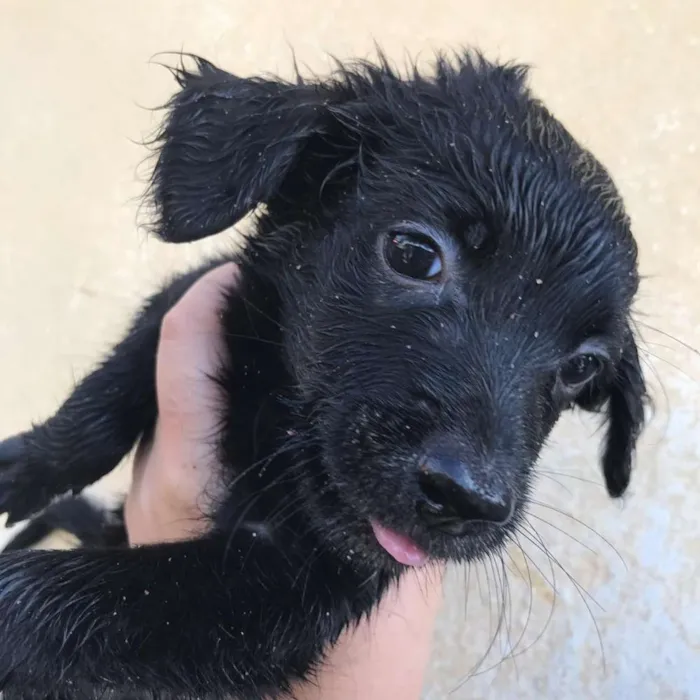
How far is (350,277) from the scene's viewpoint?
1206 mm

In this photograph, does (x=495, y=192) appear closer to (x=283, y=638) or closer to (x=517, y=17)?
(x=283, y=638)

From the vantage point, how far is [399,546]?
1.14 metres

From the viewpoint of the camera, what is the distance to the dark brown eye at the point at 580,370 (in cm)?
131

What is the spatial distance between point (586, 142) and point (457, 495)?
1854 mm

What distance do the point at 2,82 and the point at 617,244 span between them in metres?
2.44

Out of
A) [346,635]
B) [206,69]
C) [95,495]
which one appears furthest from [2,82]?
[346,635]

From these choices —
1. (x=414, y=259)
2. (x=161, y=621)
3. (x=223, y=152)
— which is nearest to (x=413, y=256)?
(x=414, y=259)

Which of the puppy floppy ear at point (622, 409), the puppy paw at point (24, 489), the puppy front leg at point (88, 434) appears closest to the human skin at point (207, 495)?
the puppy front leg at point (88, 434)

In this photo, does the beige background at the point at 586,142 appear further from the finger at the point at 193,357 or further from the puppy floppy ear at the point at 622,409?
the finger at the point at 193,357

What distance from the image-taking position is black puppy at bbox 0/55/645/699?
1104 millimetres

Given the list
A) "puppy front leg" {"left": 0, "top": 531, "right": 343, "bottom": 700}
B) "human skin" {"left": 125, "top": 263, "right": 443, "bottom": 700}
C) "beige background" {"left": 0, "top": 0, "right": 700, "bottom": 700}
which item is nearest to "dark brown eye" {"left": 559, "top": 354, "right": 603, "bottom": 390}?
"human skin" {"left": 125, "top": 263, "right": 443, "bottom": 700}

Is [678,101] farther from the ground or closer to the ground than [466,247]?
farther from the ground

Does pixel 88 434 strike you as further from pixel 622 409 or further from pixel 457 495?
pixel 622 409

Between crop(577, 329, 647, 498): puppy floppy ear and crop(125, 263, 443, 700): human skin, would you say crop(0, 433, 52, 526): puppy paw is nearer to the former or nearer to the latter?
crop(125, 263, 443, 700): human skin
